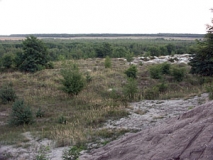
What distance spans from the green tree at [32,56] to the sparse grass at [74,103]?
1.51 m

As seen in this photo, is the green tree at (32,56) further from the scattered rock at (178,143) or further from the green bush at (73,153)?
the scattered rock at (178,143)

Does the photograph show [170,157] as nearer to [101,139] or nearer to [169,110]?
[101,139]

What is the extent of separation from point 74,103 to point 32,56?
1299 centimetres

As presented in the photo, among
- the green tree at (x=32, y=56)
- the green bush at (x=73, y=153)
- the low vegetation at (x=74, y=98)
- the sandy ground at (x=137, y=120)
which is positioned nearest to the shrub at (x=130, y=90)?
the low vegetation at (x=74, y=98)

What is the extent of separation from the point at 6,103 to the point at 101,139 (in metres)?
8.72

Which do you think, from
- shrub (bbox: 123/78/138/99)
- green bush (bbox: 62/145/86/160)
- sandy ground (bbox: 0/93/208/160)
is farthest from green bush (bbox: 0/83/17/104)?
green bush (bbox: 62/145/86/160)

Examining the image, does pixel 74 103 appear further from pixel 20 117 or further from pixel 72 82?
pixel 20 117

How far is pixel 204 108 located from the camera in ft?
22.5

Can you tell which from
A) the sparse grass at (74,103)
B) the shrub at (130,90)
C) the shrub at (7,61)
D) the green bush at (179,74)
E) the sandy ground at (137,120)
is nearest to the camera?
the sandy ground at (137,120)

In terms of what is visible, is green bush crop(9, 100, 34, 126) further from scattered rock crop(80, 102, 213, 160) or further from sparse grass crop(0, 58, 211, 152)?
scattered rock crop(80, 102, 213, 160)

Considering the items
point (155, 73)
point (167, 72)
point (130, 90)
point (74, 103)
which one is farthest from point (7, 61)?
point (130, 90)

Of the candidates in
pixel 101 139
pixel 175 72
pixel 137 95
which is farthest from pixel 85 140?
pixel 175 72

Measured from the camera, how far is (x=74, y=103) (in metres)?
15.9

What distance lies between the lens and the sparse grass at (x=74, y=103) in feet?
34.0
